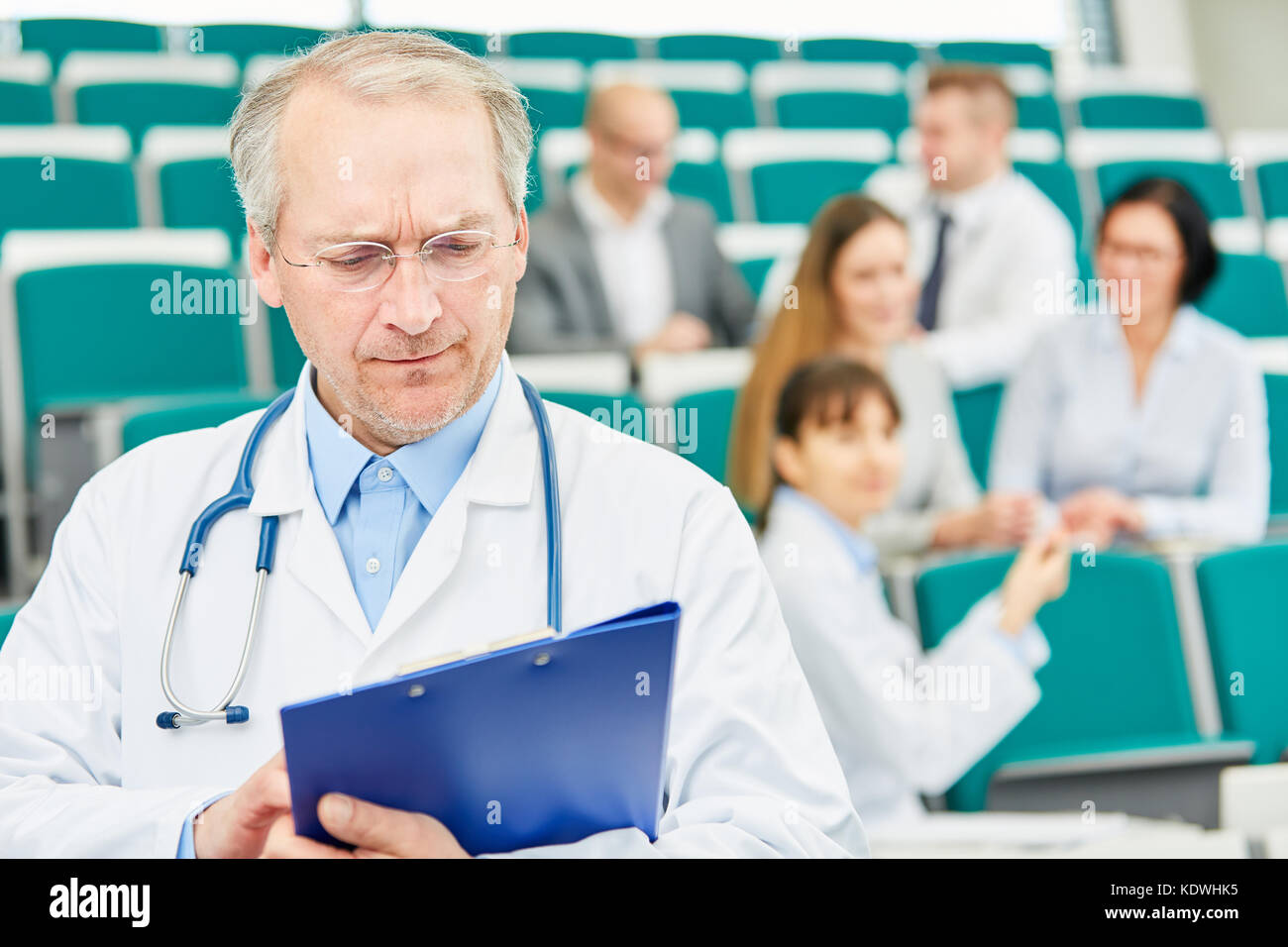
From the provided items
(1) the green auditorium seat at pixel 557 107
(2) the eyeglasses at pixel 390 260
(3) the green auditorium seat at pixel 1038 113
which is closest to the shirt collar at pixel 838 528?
(2) the eyeglasses at pixel 390 260

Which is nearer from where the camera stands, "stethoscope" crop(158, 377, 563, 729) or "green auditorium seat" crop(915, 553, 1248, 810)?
"stethoscope" crop(158, 377, 563, 729)

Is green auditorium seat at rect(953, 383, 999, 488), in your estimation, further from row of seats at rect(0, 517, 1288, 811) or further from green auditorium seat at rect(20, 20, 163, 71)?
green auditorium seat at rect(20, 20, 163, 71)

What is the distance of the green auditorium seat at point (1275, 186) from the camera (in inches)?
145

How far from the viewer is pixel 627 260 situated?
2.62 metres

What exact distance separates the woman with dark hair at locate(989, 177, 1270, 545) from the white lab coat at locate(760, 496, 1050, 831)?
0.73m

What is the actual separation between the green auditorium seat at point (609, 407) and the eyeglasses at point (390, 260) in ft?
2.44

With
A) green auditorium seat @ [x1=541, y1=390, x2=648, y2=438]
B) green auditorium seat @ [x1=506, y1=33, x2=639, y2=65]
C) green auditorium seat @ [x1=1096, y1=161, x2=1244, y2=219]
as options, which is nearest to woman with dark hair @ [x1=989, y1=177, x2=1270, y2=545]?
green auditorium seat @ [x1=541, y1=390, x2=648, y2=438]

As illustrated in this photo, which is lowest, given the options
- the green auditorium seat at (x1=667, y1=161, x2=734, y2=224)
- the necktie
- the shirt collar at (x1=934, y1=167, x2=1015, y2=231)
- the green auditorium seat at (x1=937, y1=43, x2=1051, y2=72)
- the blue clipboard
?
the blue clipboard

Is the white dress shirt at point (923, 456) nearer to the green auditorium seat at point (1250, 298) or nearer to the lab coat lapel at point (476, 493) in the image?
the green auditorium seat at point (1250, 298)

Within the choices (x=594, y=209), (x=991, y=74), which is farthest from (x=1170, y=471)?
(x=594, y=209)

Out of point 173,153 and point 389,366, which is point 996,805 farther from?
point 173,153

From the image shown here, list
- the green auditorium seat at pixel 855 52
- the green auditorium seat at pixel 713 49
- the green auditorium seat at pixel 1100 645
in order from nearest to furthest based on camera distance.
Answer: the green auditorium seat at pixel 1100 645, the green auditorium seat at pixel 713 49, the green auditorium seat at pixel 855 52

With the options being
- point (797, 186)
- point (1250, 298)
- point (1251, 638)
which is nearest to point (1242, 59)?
point (1250, 298)

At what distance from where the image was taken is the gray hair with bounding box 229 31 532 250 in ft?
2.79
